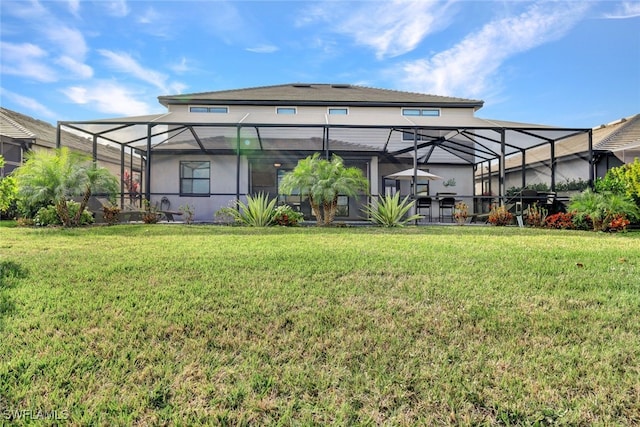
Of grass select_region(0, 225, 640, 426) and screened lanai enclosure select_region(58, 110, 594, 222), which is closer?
grass select_region(0, 225, 640, 426)

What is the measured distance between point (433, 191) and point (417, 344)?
618 inches

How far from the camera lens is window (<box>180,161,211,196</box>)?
14.8m

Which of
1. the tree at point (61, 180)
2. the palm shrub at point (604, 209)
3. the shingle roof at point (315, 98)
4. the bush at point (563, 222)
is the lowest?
the bush at point (563, 222)

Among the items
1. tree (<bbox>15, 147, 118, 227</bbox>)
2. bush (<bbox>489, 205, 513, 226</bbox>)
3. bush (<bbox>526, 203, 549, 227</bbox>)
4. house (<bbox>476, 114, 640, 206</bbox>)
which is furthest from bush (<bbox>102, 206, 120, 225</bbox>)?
house (<bbox>476, 114, 640, 206</bbox>)

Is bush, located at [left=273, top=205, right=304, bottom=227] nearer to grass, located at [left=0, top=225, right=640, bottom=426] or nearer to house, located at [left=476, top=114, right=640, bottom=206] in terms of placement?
grass, located at [left=0, top=225, right=640, bottom=426]

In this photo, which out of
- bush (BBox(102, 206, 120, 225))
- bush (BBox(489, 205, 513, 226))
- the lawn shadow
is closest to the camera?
the lawn shadow

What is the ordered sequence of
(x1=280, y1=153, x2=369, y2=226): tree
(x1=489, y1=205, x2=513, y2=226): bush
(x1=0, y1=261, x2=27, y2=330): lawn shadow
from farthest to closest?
(x1=489, y1=205, x2=513, y2=226): bush
(x1=280, y1=153, x2=369, y2=226): tree
(x1=0, y1=261, x2=27, y2=330): lawn shadow

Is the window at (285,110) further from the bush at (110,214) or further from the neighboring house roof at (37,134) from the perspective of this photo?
the bush at (110,214)

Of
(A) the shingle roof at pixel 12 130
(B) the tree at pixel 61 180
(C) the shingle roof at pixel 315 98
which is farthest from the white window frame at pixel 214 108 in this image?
(B) the tree at pixel 61 180

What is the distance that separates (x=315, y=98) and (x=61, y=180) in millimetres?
12333

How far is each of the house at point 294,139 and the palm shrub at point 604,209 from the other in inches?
104

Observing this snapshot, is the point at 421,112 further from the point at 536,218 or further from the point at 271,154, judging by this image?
the point at 536,218

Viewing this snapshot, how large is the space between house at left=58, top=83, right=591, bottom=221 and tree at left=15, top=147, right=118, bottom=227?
1806mm

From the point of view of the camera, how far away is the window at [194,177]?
1479 cm
